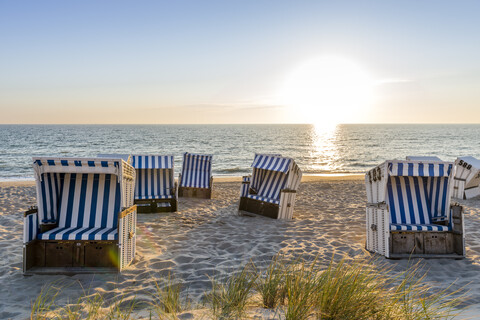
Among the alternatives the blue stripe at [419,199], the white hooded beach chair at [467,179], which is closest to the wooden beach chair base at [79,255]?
the blue stripe at [419,199]

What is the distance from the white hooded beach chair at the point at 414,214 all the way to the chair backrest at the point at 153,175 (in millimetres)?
5720

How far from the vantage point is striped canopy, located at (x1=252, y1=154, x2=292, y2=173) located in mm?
9060

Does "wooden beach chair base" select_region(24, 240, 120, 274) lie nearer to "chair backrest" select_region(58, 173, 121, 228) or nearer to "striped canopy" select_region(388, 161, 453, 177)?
"chair backrest" select_region(58, 173, 121, 228)

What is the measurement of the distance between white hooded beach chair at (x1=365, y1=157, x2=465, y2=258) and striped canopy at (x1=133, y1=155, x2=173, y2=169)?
565 cm

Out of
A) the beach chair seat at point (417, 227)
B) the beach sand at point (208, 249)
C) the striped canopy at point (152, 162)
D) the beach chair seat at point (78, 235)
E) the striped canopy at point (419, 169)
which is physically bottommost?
the beach sand at point (208, 249)

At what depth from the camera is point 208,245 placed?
268 inches

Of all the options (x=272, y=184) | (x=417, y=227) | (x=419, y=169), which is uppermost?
(x=419, y=169)

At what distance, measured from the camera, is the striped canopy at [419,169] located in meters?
5.94

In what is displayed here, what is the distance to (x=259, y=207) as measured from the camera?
9430 millimetres

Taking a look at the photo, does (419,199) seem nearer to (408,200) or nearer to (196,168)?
(408,200)

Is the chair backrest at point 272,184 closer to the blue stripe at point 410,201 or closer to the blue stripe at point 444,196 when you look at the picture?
the blue stripe at point 410,201

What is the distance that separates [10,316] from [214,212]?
6.29 meters

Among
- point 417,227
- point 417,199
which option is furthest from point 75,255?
point 417,199

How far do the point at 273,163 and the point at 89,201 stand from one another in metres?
4.84
